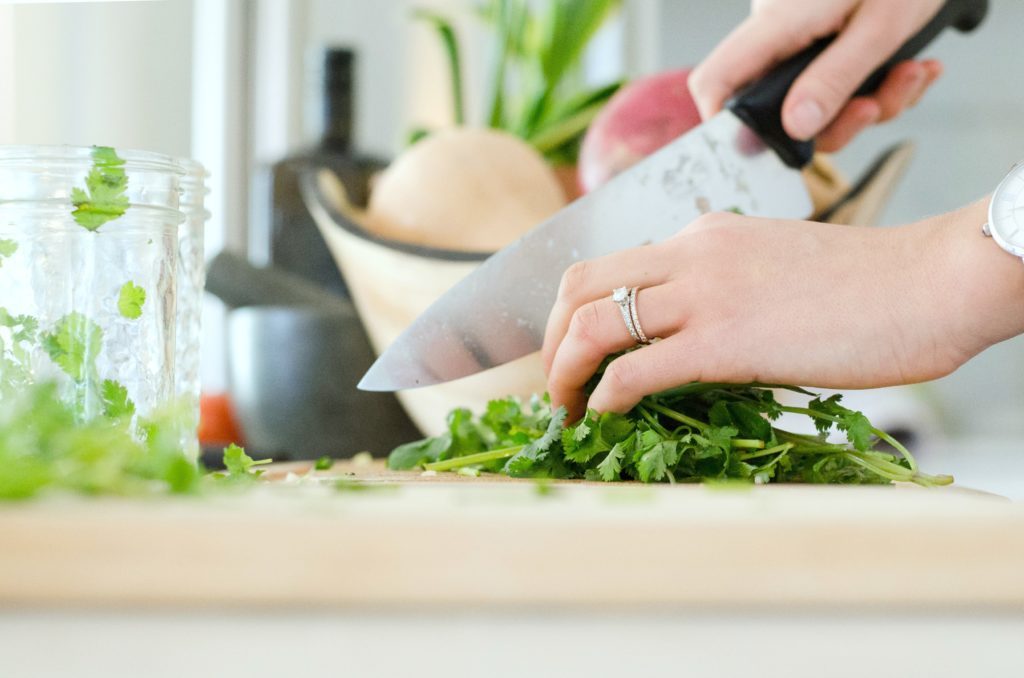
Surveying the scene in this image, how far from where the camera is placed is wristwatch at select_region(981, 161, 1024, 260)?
0.70 m

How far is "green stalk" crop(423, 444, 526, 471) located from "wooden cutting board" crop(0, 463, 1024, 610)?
1.33ft

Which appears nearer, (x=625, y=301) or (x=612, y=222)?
(x=625, y=301)

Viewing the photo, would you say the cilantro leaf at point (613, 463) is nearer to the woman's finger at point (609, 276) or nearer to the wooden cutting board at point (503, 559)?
the woman's finger at point (609, 276)

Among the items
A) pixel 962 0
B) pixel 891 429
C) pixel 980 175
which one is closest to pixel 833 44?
pixel 962 0

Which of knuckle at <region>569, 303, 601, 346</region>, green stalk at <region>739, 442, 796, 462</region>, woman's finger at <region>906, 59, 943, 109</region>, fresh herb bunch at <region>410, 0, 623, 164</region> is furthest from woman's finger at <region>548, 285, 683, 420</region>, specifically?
fresh herb bunch at <region>410, 0, 623, 164</region>

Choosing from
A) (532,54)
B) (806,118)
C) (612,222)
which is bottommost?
(612,222)

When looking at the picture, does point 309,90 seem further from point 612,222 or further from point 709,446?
point 709,446

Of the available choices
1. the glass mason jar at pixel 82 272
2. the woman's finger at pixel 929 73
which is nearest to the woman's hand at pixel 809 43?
the woman's finger at pixel 929 73

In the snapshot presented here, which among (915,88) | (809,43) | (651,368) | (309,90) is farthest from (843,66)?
(309,90)

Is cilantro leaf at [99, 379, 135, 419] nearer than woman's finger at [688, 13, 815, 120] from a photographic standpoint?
Yes

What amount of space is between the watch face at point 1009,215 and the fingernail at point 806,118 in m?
0.28

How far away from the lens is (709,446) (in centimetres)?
70

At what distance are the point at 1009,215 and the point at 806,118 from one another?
0.31 metres

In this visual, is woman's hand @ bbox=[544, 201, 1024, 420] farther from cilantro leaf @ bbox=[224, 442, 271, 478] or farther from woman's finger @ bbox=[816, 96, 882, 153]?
woman's finger @ bbox=[816, 96, 882, 153]
